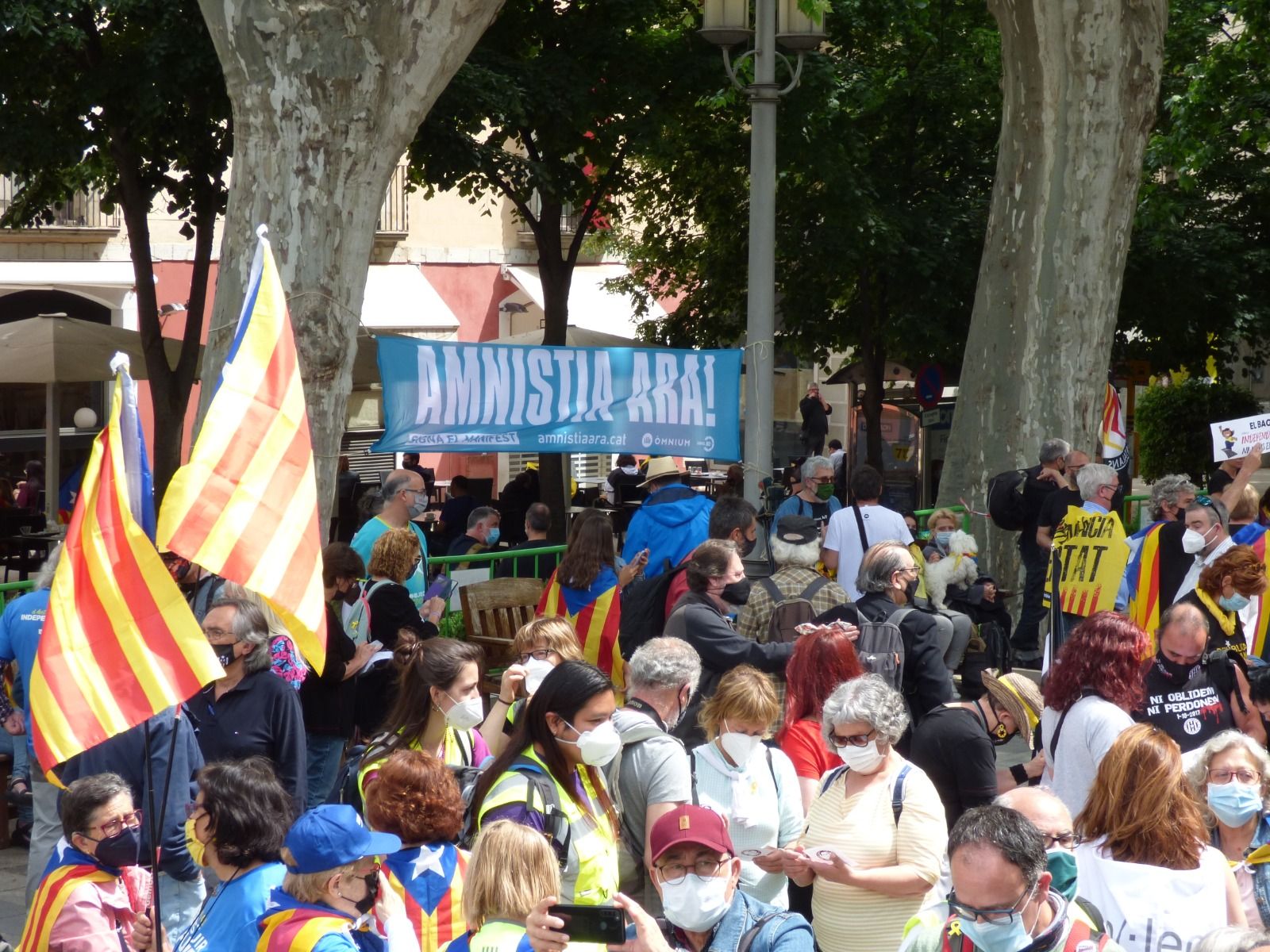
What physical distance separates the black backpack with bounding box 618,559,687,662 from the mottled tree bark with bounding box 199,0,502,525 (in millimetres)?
1969

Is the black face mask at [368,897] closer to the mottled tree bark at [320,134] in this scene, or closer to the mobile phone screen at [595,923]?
the mobile phone screen at [595,923]

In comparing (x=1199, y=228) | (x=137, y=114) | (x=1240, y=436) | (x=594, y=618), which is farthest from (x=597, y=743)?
(x=1199, y=228)

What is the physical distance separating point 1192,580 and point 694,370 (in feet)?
10.9

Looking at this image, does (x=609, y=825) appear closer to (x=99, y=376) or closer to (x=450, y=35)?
(x=450, y=35)

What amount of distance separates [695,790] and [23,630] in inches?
114

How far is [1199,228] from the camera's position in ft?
69.2

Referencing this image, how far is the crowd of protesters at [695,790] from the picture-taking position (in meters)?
3.85

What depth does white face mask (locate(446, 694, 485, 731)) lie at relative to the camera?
5324 millimetres

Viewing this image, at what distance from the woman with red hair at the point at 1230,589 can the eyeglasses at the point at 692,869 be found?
402cm

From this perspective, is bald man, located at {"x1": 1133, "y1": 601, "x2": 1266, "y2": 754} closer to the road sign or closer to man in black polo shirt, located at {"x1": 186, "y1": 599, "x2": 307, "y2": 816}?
man in black polo shirt, located at {"x1": 186, "y1": 599, "x2": 307, "y2": 816}

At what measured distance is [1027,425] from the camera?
12531mm

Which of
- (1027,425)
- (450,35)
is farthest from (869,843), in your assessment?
(1027,425)

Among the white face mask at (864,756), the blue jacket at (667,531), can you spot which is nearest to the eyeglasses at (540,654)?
the white face mask at (864,756)

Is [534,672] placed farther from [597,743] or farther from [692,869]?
[692,869]
